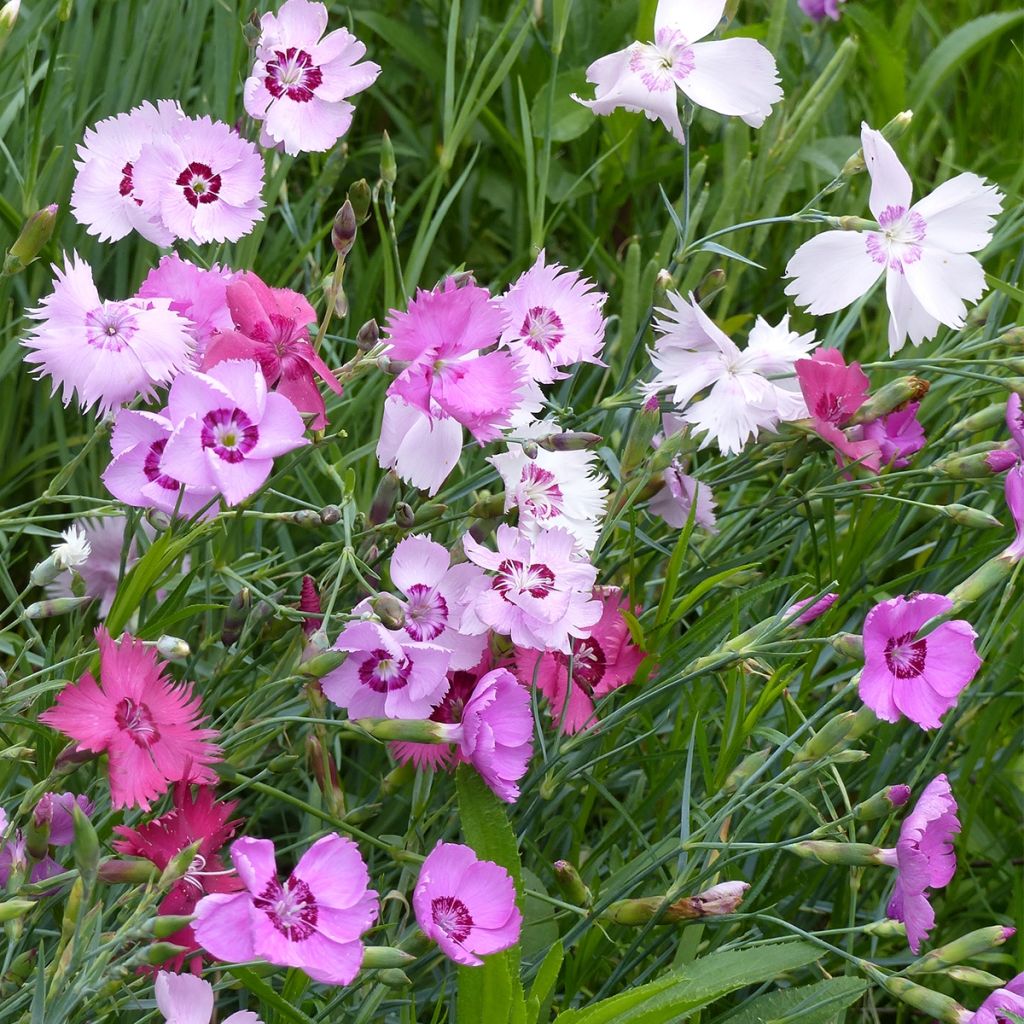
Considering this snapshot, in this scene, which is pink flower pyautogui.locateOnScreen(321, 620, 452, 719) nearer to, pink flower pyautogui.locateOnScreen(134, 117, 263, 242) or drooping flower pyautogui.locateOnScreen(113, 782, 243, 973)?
drooping flower pyautogui.locateOnScreen(113, 782, 243, 973)

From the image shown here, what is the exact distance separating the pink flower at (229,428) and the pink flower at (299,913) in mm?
218

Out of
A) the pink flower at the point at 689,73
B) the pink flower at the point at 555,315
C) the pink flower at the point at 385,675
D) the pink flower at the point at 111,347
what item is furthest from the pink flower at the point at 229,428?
the pink flower at the point at 689,73

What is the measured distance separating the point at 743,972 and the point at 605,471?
534 mm

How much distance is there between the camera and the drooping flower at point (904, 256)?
105cm

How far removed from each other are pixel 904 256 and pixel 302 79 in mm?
500

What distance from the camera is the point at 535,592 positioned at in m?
0.91

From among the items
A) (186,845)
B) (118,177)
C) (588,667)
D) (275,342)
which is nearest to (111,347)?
(275,342)

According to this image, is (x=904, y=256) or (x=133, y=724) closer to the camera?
(x=133, y=724)

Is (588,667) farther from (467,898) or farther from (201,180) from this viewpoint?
(201,180)

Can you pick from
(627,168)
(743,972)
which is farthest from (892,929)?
(627,168)

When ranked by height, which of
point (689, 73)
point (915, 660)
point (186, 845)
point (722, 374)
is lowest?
point (186, 845)

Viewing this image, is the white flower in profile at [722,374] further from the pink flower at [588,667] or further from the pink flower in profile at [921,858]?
the pink flower in profile at [921,858]

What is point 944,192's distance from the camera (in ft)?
3.57

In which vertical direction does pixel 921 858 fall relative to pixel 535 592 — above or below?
below
